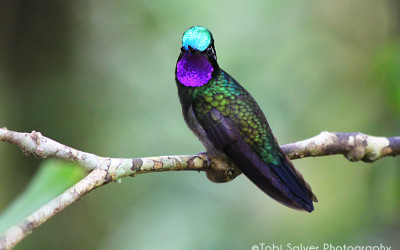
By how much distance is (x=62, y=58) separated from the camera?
4.73 metres

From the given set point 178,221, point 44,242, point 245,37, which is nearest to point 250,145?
point 178,221

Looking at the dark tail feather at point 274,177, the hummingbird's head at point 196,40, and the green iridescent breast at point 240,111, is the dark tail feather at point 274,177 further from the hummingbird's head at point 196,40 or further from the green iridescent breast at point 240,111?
the hummingbird's head at point 196,40

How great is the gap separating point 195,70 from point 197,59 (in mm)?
79

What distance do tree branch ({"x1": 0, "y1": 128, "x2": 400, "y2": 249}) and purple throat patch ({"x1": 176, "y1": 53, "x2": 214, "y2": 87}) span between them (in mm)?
501

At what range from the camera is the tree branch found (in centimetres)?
158

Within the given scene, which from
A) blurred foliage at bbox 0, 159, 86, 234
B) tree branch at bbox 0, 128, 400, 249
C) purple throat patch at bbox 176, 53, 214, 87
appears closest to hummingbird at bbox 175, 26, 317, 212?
purple throat patch at bbox 176, 53, 214, 87

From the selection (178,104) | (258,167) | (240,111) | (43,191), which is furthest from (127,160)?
(178,104)

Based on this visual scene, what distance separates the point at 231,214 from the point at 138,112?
160 centimetres

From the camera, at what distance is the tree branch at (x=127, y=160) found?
1582mm

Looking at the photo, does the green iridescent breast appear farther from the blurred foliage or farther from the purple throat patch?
the blurred foliage

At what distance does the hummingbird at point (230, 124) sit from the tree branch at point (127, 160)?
0.14 m

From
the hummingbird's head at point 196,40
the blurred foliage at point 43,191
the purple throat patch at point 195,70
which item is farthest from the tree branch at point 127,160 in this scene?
the hummingbird's head at point 196,40

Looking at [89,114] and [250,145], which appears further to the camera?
[89,114]

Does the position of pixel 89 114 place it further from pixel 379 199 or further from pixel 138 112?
pixel 379 199
